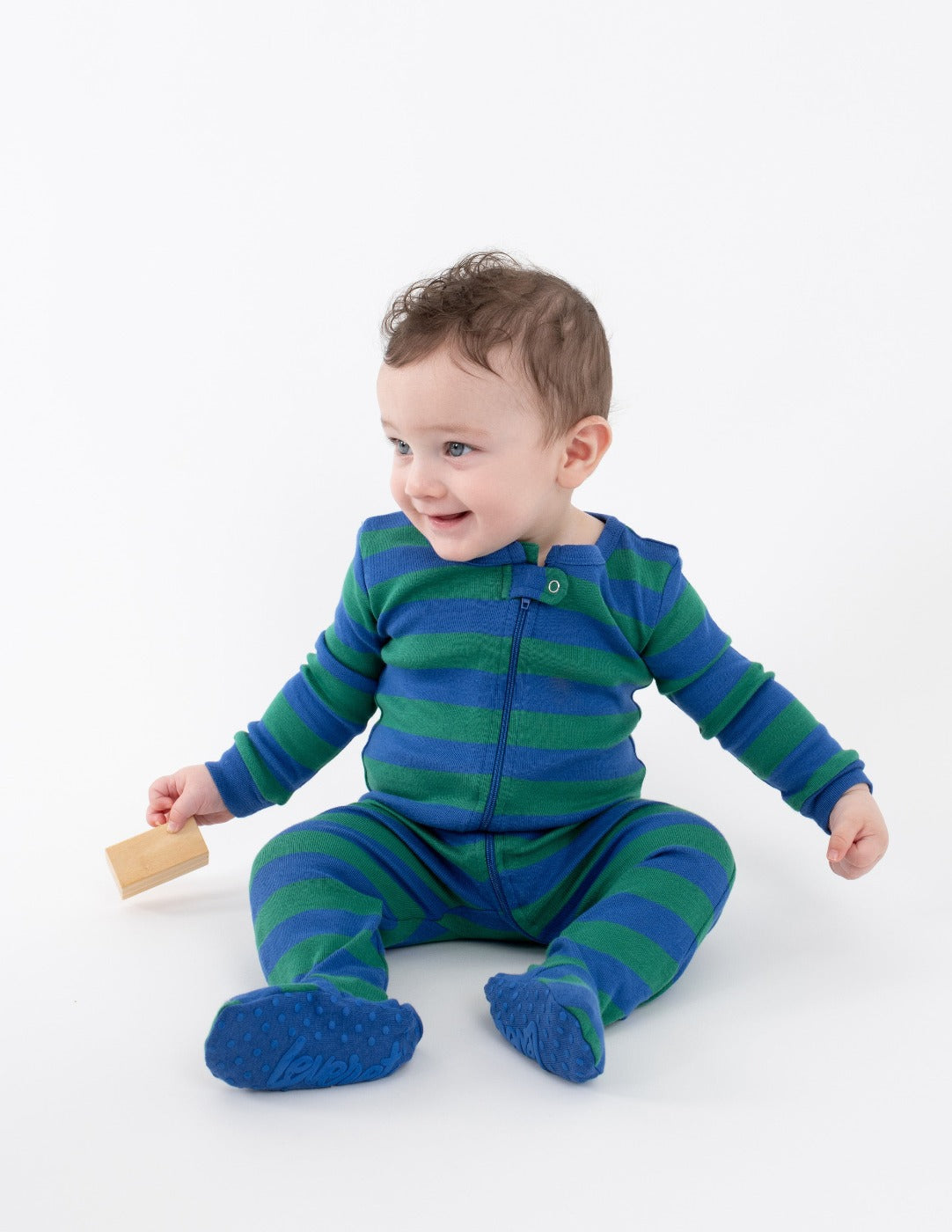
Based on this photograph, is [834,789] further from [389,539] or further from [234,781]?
[234,781]

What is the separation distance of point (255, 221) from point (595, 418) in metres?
1.05

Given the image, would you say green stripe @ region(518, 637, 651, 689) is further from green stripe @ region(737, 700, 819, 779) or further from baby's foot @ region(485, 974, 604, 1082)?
baby's foot @ region(485, 974, 604, 1082)

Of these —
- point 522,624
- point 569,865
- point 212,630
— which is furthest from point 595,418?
point 212,630

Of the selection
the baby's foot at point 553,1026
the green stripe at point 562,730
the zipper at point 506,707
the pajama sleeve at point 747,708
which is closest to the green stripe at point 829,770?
the pajama sleeve at point 747,708

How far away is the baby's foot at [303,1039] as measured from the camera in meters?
1.15

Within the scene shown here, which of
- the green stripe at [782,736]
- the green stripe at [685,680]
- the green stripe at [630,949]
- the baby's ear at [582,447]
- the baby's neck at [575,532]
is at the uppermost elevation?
the baby's ear at [582,447]

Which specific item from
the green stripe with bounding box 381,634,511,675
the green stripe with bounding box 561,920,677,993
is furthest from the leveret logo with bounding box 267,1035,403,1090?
the green stripe with bounding box 381,634,511,675

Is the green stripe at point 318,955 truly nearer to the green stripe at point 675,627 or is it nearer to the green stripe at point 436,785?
the green stripe at point 436,785

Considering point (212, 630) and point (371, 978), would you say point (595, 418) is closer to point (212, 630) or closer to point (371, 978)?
point (371, 978)

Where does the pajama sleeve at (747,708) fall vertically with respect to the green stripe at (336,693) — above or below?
below

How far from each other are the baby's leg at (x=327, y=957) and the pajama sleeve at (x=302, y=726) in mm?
126

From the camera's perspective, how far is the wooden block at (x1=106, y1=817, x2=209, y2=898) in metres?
1.56

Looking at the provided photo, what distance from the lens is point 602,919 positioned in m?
1.35

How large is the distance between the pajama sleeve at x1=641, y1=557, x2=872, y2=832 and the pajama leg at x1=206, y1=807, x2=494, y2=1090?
316 millimetres
